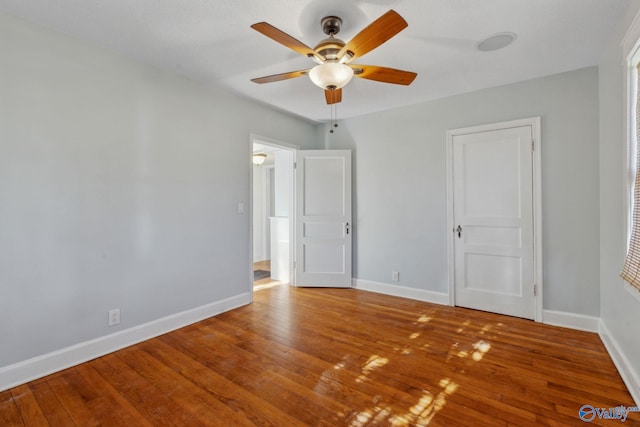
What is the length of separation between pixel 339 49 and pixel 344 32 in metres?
0.32

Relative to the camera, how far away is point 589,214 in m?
2.82

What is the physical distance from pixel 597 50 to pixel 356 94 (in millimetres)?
2122

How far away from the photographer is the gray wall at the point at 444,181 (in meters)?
2.85

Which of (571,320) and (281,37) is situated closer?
(281,37)

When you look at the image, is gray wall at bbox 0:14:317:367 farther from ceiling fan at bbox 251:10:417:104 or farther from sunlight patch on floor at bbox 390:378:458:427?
sunlight patch on floor at bbox 390:378:458:427

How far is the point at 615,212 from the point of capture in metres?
2.32

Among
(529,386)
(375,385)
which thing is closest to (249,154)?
(375,385)

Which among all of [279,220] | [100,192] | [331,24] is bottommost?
[279,220]

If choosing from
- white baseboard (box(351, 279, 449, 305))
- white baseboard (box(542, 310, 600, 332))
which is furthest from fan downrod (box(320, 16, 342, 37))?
white baseboard (box(542, 310, 600, 332))

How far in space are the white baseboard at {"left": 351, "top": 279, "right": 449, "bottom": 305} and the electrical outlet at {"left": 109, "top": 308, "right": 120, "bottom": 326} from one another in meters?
2.88

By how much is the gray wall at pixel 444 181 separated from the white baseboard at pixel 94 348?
226 cm

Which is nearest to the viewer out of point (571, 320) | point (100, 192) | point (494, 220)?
point (100, 192)

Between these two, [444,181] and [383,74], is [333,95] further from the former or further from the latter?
[444,181]

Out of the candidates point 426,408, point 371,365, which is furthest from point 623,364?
point 371,365
